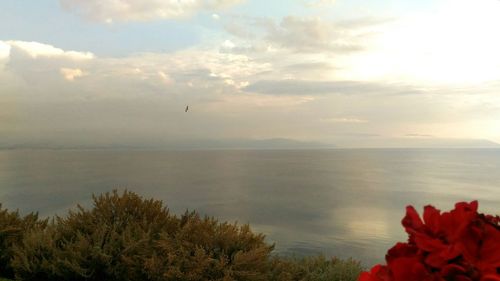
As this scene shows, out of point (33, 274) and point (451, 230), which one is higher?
point (451, 230)

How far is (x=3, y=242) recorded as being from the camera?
274 inches

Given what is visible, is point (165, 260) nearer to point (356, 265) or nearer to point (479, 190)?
point (356, 265)

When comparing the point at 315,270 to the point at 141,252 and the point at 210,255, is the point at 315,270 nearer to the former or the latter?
the point at 210,255

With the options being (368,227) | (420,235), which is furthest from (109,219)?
(368,227)

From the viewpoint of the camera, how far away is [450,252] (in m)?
1.51

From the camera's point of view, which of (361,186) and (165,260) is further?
(361,186)

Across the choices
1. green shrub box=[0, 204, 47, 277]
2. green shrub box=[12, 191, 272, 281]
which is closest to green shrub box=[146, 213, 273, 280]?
green shrub box=[12, 191, 272, 281]

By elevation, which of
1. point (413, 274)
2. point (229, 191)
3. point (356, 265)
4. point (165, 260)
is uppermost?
point (413, 274)

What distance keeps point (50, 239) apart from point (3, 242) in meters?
1.23

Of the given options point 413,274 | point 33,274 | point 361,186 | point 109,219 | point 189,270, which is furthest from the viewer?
point 361,186

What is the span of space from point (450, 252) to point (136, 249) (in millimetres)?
5083

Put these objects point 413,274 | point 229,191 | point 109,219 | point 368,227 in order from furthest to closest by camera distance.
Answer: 1. point 229,191
2. point 368,227
3. point 109,219
4. point 413,274

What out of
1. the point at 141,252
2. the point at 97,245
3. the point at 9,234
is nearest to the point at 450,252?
the point at 141,252

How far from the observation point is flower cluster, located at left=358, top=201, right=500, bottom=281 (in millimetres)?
1511
